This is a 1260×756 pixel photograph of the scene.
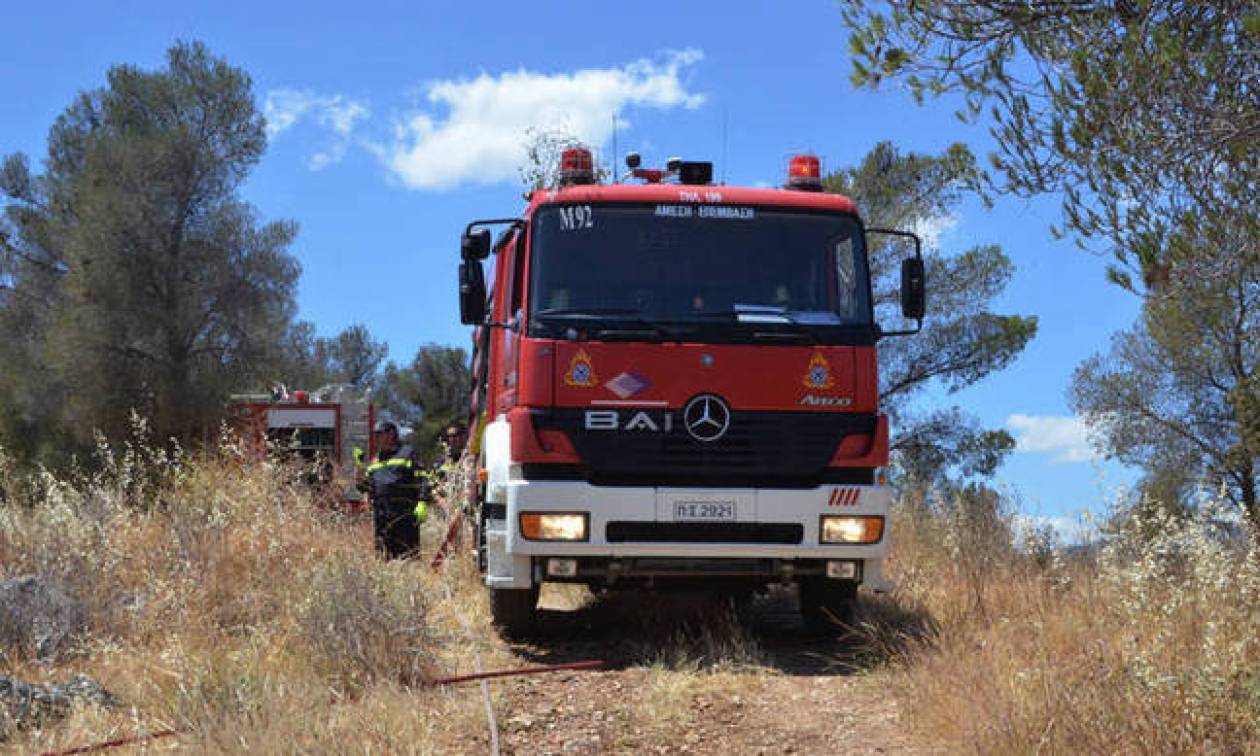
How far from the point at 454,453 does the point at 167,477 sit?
330cm

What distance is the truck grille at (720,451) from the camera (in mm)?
7762

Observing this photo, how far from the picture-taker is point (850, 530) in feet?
26.0

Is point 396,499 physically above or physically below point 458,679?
above

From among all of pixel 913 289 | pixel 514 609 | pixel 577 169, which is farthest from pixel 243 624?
pixel 913 289

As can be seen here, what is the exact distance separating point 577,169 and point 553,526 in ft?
8.17

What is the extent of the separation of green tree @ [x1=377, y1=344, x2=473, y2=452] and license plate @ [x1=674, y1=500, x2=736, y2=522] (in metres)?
37.7

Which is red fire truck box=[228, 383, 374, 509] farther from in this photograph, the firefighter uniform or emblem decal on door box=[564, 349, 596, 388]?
emblem decal on door box=[564, 349, 596, 388]

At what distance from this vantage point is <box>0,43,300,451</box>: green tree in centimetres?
3100

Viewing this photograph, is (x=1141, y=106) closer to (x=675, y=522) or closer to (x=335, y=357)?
(x=675, y=522)

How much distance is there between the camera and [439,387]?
47812 mm

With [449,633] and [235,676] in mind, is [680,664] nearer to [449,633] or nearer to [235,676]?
[449,633]

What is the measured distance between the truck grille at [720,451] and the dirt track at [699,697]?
110cm

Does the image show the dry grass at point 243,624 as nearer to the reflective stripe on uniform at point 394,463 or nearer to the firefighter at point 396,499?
the firefighter at point 396,499

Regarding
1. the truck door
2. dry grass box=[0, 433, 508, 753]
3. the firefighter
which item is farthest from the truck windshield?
the firefighter
